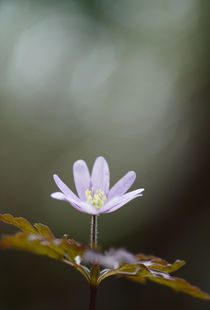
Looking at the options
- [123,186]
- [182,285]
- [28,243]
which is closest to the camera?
[28,243]

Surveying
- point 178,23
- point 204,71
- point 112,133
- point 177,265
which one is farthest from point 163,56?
point 177,265

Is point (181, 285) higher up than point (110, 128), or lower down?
lower down

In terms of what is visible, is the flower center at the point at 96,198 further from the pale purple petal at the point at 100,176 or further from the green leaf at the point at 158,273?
the green leaf at the point at 158,273

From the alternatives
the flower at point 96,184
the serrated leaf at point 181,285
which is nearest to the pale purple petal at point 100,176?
the flower at point 96,184

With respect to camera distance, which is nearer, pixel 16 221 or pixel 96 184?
pixel 16 221

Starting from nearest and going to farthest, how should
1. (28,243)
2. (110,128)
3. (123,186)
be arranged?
(28,243), (123,186), (110,128)

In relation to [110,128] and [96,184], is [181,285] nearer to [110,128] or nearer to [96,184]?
[96,184]

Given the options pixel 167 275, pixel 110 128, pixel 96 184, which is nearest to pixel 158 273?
pixel 167 275

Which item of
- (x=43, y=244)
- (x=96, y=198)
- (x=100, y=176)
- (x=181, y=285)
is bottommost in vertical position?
(x=181, y=285)
